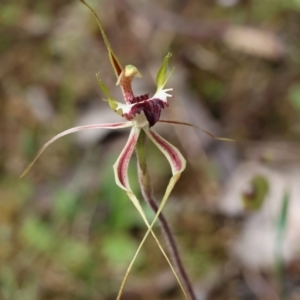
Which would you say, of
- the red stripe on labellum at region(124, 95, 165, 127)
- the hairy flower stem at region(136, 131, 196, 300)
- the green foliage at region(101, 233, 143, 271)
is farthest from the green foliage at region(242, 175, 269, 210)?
the green foliage at region(101, 233, 143, 271)

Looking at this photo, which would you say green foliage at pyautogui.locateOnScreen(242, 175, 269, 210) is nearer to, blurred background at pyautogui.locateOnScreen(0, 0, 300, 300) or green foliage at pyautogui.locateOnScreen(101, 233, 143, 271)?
blurred background at pyautogui.locateOnScreen(0, 0, 300, 300)

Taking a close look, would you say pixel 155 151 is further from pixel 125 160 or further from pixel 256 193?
pixel 125 160

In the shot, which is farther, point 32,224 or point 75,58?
point 75,58

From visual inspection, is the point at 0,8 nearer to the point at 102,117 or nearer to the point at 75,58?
the point at 75,58

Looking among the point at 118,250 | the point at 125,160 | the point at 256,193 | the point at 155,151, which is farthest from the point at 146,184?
the point at 155,151

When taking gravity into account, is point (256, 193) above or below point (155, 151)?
above

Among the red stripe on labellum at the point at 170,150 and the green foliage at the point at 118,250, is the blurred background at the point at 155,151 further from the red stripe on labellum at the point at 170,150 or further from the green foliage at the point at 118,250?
the red stripe on labellum at the point at 170,150

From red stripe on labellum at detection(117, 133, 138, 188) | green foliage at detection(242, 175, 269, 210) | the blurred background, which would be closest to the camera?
red stripe on labellum at detection(117, 133, 138, 188)

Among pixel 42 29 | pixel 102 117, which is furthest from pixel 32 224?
pixel 42 29
